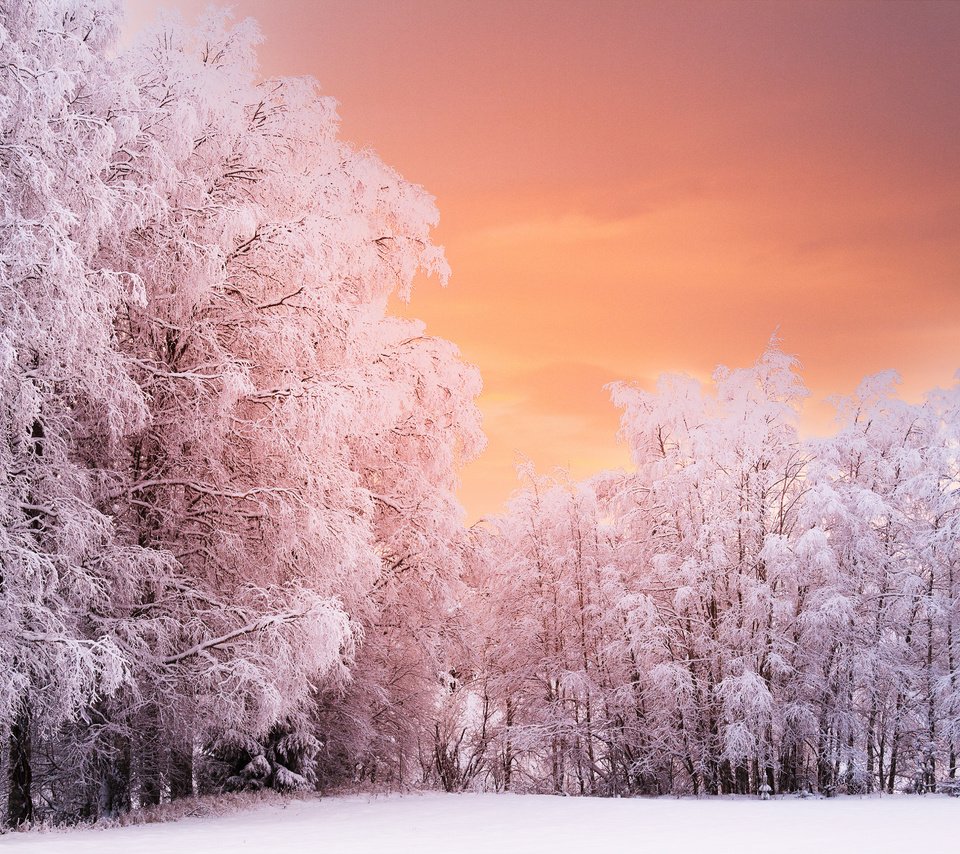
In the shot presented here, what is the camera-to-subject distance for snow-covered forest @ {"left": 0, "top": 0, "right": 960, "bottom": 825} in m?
9.87

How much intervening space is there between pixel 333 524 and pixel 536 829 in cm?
405

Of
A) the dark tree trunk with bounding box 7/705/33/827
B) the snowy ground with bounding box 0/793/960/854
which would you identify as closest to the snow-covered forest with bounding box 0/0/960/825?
the dark tree trunk with bounding box 7/705/33/827

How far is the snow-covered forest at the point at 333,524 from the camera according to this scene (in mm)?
9867

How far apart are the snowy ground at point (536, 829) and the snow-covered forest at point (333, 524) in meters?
1.24

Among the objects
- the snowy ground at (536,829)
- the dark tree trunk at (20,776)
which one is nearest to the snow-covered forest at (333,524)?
the dark tree trunk at (20,776)

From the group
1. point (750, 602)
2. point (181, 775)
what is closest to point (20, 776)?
point (181, 775)

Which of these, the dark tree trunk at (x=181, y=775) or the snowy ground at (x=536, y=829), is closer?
the snowy ground at (x=536, y=829)

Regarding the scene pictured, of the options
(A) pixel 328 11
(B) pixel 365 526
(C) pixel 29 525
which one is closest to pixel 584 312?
(A) pixel 328 11

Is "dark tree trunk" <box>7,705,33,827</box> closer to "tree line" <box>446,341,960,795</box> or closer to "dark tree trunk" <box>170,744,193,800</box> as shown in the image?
"dark tree trunk" <box>170,744,193,800</box>

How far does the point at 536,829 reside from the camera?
9.92m

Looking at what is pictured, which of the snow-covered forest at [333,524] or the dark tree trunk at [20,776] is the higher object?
the snow-covered forest at [333,524]

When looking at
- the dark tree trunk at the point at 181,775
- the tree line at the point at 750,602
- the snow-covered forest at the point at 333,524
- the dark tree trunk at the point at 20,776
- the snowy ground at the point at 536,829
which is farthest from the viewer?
the tree line at the point at 750,602

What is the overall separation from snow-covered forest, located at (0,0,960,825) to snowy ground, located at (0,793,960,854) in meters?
1.24

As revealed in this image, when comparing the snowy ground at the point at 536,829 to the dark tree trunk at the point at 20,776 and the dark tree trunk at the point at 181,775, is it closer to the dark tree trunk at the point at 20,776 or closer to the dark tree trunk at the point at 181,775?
the dark tree trunk at the point at 20,776
